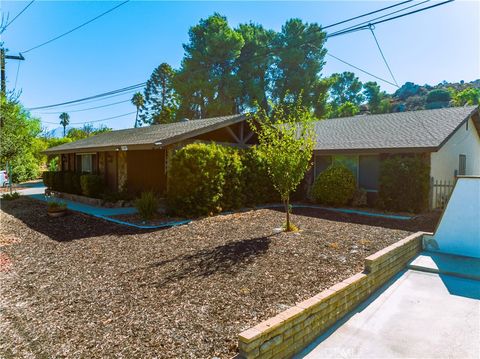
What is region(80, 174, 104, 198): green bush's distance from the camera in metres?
13.4

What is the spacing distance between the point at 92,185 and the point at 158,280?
1053 centimetres

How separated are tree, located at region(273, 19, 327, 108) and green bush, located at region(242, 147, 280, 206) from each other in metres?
20.9

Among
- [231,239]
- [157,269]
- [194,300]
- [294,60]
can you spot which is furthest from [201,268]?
[294,60]

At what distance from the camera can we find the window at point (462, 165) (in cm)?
1347

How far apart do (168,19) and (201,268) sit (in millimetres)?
10784

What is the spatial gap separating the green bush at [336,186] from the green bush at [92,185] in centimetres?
981

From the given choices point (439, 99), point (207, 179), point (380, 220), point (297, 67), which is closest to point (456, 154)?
point (380, 220)

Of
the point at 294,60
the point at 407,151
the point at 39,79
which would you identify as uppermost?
the point at 294,60

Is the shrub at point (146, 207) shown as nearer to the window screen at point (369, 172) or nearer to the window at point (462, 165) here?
the window screen at point (369, 172)

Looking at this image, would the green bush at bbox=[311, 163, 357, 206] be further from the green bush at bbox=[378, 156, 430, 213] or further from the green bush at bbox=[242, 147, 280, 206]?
the green bush at bbox=[242, 147, 280, 206]

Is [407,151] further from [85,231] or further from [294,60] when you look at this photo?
[294,60]

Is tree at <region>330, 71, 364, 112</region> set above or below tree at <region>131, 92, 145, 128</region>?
above

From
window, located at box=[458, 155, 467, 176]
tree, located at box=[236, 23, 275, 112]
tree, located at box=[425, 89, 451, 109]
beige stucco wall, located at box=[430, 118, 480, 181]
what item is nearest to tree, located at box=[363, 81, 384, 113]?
tree, located at box=[425, 89, 451, 109]

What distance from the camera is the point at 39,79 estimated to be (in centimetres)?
1501
